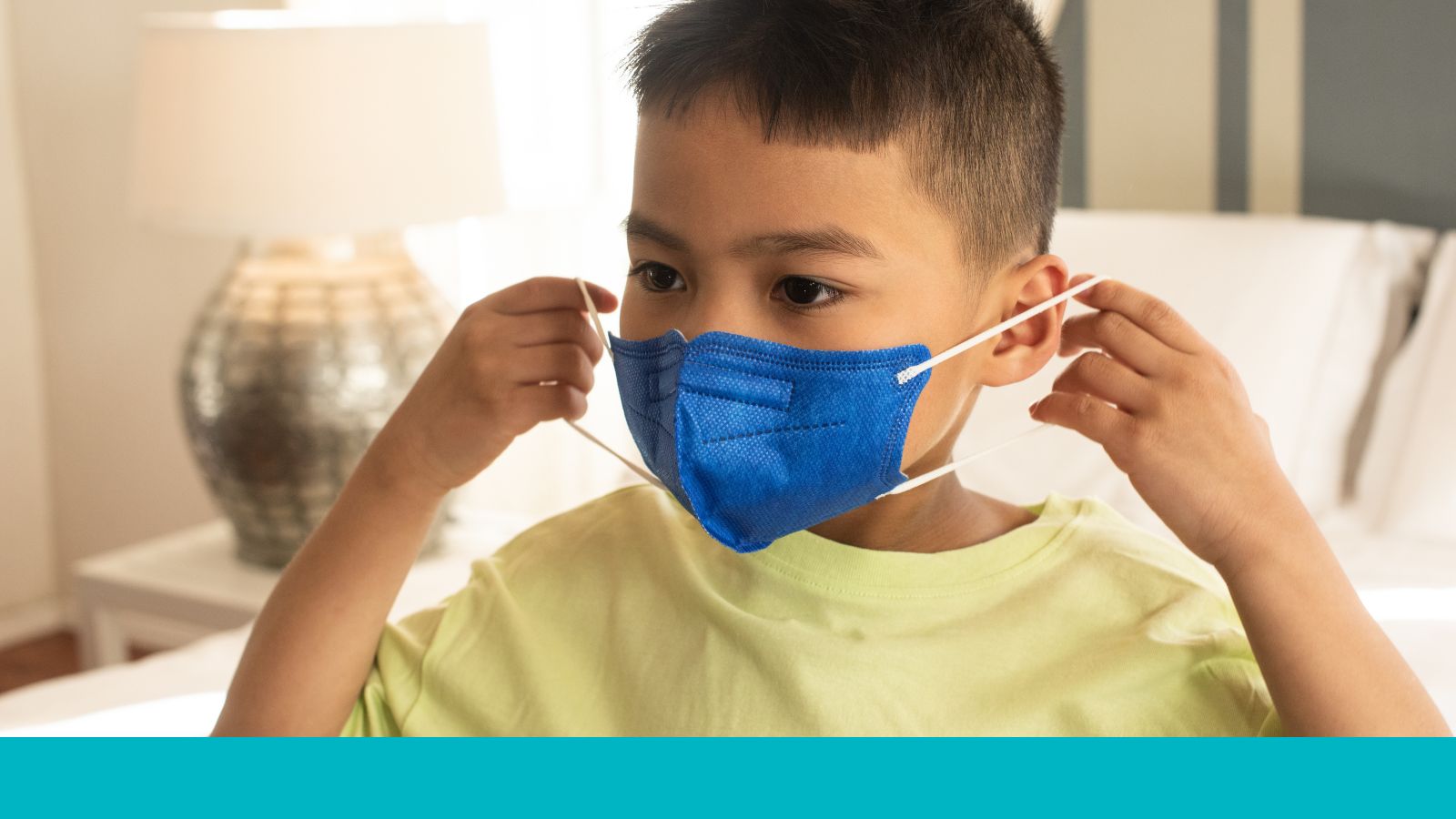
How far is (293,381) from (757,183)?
1.64 metres

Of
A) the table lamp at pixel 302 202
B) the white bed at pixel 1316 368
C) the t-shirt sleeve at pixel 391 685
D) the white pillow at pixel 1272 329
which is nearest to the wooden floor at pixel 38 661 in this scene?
the table lamp at pixel 302 202

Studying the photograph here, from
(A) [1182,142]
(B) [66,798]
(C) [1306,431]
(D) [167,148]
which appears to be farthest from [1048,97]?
(D) [167,148]

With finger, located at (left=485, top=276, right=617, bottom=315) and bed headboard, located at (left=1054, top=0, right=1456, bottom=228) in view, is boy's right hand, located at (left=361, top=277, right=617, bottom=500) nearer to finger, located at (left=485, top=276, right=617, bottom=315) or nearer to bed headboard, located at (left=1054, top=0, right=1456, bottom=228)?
finger, located at (left=485, top=276, right=617, bottom=315)

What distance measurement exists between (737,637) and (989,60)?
39 cm

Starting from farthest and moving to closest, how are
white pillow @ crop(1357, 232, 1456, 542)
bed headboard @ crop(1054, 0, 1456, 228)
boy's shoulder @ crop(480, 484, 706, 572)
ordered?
bed headboard @ crop(1054, 0, 1456, 228) → white pillow @ crop(1357, 232, 1456, 542) → boy's shoulder @ crop(480, 484, 706, 572)

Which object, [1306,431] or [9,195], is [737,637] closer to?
[1306,431]

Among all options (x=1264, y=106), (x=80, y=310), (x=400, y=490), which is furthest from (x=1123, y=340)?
(x=80, y=310)

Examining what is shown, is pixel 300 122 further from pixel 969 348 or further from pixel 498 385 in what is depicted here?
pixel 969 348

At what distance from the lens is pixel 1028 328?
38.2 inches

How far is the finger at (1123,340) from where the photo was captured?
86cm

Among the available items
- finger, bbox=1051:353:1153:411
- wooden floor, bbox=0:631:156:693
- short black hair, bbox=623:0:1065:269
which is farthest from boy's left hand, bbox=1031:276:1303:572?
wooden floor, bbox=0:631:156:693

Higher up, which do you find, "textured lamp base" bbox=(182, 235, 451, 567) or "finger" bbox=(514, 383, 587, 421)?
"finger" bbox=(514, 383, 587, 421)

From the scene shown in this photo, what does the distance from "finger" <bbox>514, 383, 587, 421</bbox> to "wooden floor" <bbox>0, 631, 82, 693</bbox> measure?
261cm

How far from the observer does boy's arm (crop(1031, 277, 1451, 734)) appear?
0.80 meters
